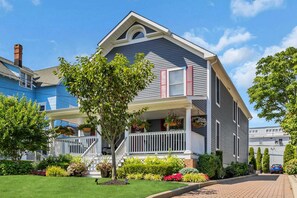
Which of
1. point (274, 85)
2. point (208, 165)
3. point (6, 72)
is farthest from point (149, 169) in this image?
point (274, 85)

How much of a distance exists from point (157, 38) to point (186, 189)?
11.0m

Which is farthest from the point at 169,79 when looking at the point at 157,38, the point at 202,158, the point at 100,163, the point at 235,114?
the point at 235,114

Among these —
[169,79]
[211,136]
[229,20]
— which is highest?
[229,20]

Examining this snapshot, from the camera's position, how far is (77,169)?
16016mm

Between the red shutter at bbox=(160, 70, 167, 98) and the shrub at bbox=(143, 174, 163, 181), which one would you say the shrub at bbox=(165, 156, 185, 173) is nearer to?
the shrub at bbox=(143, 174, 163, 181)

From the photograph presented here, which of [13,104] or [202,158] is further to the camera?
[13,104]

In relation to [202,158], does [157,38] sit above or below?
above

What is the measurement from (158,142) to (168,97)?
228 centimetres

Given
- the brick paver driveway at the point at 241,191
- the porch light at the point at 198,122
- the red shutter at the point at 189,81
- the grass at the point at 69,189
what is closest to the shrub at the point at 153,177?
the brick paver driveway at the point at 241,191

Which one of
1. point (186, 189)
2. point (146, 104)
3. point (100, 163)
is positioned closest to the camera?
point (186, 189)

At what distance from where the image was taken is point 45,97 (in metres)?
32.2

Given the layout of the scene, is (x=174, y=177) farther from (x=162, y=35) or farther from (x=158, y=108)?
(x=162, y=35)

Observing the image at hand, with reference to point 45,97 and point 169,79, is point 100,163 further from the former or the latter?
point 45,97

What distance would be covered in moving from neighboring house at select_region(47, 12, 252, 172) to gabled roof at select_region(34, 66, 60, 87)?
11906mm
